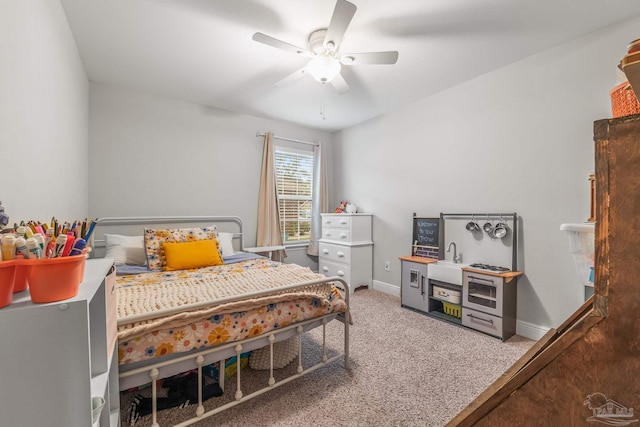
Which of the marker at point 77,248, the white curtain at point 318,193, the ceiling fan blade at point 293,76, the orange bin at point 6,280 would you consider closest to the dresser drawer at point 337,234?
the white curtain at point 318,193

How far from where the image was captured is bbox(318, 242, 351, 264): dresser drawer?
3774 millimetres

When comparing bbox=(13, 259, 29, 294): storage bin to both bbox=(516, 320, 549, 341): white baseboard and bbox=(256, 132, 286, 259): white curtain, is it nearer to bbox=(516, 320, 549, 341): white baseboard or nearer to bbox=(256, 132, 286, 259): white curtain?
bbox=(256, 132, 286, 259): white curtain

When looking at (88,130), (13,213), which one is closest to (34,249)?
(13,213)

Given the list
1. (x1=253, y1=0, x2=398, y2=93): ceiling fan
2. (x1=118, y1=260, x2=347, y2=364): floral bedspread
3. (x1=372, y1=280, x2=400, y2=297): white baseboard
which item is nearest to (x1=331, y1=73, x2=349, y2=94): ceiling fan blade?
(x1=253, y1=0, x2=398, y2=93): ceiling fan

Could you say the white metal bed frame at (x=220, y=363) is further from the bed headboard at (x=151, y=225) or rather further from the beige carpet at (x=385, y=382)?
the bed headboard at (x=151, y=225)

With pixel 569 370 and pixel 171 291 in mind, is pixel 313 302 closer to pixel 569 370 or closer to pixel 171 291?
pixel 171 291

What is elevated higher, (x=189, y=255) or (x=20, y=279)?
(x=20, y=279)

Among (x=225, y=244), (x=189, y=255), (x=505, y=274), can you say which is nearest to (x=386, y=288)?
(x=505, y=274)

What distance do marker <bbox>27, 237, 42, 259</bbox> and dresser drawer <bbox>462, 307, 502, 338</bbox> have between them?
2959 millimetres

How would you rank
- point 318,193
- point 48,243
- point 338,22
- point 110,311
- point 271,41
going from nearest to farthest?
point 48,243 < point 110,311 < point 338,22 < point 271,41 < point 318,193

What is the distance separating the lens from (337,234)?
3973 millimetres

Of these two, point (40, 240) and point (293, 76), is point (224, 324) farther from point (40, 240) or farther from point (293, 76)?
point (293, 76)

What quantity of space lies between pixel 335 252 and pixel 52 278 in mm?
3434

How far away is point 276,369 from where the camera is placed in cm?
197
